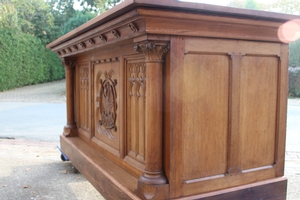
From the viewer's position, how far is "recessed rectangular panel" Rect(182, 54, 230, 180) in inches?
91.7

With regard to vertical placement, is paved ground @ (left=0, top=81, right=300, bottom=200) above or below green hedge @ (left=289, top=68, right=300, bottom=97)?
below

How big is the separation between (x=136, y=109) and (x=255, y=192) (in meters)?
1.14

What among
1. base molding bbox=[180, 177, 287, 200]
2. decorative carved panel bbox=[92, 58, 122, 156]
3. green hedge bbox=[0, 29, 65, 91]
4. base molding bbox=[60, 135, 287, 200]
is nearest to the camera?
base molding bbox=[60, 135, 287, 200]

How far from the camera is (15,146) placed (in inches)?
251

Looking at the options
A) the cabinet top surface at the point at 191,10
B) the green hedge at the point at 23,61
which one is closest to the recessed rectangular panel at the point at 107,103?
the cabinet top surface at the point at 191,10

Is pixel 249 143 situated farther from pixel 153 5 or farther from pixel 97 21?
pixel 97 21

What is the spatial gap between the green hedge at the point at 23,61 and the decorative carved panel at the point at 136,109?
637 inches

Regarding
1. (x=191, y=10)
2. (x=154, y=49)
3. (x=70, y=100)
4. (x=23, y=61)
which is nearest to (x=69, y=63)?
(x=70, y=100)

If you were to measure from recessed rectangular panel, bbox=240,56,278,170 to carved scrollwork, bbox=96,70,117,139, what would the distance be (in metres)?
1.25

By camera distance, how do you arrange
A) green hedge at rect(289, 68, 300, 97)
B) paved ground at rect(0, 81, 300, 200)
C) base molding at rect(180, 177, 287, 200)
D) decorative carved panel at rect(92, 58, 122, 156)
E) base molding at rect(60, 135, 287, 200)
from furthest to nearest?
green hedge at rect(289, 68, 300, 97) < paved ground at rect(0, 81, 300, 200) < decorative carved panel at rect(92, 58, 122, 156) < base molding at rect(180, 177, 287, 200) < base molding at rect(60, 135, 287, 200)

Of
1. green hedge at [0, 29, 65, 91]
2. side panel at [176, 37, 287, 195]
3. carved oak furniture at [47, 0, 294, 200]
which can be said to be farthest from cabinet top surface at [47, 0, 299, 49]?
green hedge at [0, 29, 65, 91]

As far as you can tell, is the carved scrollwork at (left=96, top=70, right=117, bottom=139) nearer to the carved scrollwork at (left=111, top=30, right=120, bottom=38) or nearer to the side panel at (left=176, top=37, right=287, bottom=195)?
the carved scrollwork at (left=111, top=30, right=120, bottom=38)

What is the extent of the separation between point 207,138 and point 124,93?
2.86 feet

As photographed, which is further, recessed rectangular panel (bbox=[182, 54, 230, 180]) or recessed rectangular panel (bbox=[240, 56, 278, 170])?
recessed rectangular panel (bbox=[240, 56, 278, 170])
